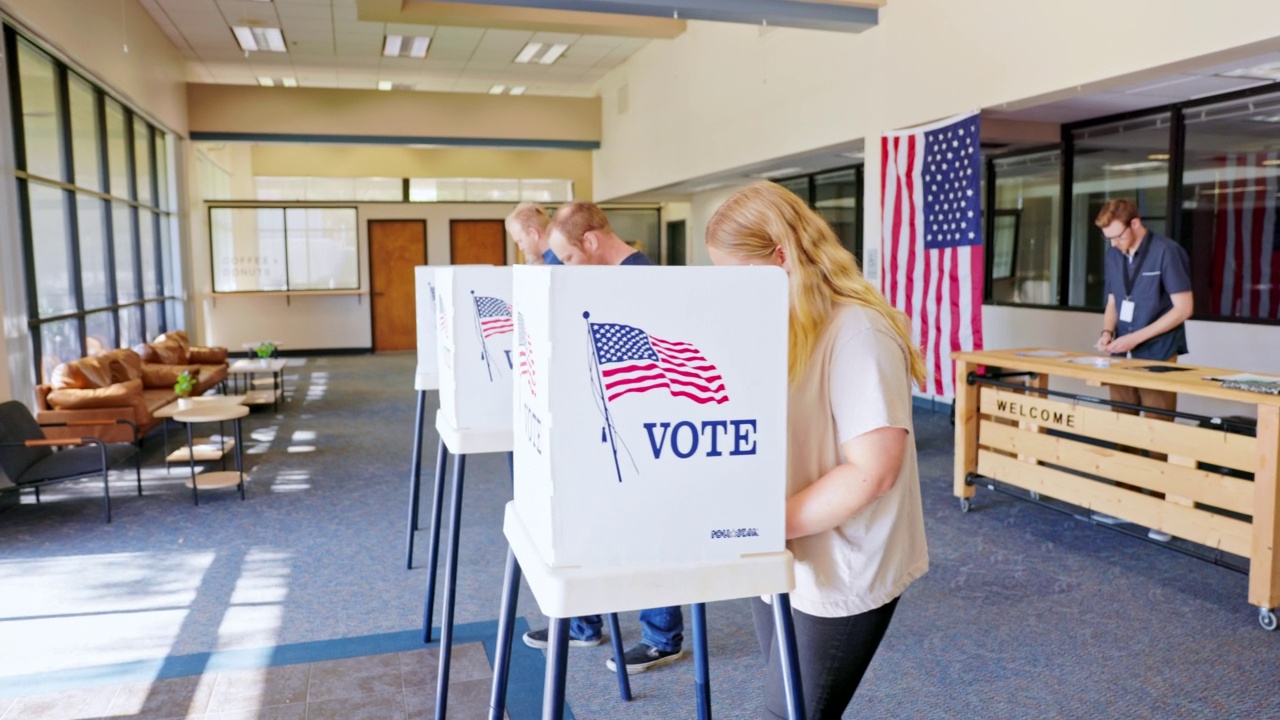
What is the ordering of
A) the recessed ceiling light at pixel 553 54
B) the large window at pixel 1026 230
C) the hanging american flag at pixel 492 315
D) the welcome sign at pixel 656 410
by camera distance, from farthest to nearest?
the recessed ceiling light at pixel 553 54 → the large window at pixel 1026 230 → the hanging american flag at pixel 492 315 → the welcome sign at pixel 656 410

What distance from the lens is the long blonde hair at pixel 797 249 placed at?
1.41m

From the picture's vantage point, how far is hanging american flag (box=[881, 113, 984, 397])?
5.81 m

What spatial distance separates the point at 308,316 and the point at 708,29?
788 cm

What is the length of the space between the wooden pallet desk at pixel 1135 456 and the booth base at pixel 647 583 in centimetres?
297

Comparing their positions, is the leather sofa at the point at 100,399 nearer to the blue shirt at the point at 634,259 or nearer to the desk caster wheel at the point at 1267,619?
the blue shirt at the point at 634,259

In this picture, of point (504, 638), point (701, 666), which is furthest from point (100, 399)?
point (504, 638)

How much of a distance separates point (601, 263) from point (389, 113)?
1082 cm

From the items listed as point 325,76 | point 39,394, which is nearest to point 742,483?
point 39,394

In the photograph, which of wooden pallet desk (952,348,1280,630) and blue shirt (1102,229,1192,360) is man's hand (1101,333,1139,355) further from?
wooden pallet desk (952,348,1280,630)

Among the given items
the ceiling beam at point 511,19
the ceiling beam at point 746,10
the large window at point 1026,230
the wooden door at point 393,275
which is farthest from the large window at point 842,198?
the wooden door at point 393,275

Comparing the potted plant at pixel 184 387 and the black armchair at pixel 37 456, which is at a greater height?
the potted plant at pixel 184 387

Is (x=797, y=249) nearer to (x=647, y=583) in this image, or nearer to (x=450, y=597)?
(x=647, y=583)

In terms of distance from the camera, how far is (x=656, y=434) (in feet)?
4.05

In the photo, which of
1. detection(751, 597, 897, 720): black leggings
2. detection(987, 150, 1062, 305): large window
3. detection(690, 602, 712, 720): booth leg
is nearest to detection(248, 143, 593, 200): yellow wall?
detection(987, 150, 1062, 305): large window
